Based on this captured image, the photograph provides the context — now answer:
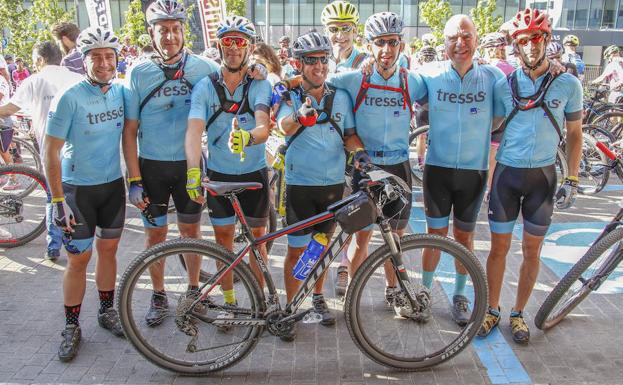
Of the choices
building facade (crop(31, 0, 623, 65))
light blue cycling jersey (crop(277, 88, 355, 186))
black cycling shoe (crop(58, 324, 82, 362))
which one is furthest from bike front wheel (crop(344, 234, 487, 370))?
building facade (crop(31, 0, 623, 65))

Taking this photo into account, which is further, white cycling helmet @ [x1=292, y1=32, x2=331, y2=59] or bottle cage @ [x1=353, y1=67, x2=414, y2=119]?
bottle cage @ [x1=353, y1=67, x2=414, y2=119]

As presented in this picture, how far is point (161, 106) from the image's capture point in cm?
399

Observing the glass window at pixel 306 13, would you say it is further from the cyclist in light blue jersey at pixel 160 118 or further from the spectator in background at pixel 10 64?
the cyclist in light blue jersey at pixel 160 118

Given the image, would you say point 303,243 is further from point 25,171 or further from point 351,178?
point 25,171

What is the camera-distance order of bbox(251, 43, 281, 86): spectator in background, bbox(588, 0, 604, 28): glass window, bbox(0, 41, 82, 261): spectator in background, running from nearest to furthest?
bbox(0, 41, 82, 261): spectator in background
bbox(251, 43, 281, 86): spectator in background
bbox(588, 0, 604, 28): glass window

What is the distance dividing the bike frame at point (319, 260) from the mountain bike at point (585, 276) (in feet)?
3.67

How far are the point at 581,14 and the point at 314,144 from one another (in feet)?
145

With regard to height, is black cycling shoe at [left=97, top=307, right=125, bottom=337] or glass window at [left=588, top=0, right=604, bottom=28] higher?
glass window at [left=588, top=0, right=604, bottom=28]

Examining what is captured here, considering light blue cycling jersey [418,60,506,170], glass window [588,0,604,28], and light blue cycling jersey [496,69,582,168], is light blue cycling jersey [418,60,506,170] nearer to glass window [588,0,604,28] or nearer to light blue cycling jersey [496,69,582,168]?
light blue cycling jersey [496,69,582,168]

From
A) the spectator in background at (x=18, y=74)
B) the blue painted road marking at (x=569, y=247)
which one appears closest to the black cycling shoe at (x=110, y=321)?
the blue painted road marking at (x=569, y=247)

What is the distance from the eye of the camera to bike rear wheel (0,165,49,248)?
20.0ft

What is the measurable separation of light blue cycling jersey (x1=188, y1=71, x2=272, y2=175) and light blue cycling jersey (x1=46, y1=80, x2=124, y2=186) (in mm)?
564

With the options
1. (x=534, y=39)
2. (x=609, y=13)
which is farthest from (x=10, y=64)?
(x=609, y=13)

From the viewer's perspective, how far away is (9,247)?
6.05 m
